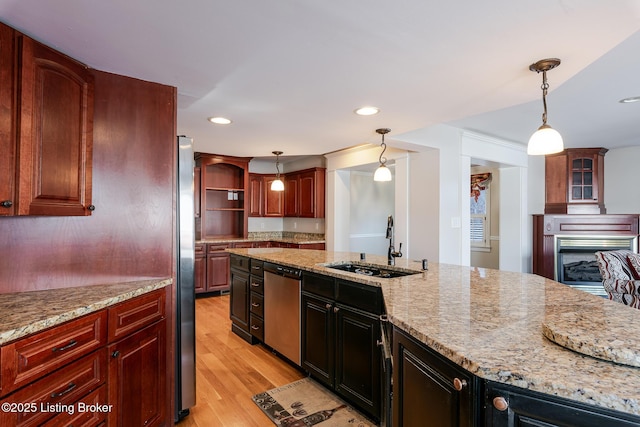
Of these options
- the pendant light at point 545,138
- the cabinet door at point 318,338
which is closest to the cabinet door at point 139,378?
the cabinet door at point 318,338

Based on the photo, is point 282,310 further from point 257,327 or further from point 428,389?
point 428,389

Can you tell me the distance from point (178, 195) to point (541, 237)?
516 cm

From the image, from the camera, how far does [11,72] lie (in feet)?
4.99

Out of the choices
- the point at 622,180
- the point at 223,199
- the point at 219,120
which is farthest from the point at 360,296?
the point at 622,180

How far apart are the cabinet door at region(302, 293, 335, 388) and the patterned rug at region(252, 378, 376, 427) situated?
4.3 inches

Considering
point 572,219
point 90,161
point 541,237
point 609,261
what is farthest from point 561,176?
point 90,161

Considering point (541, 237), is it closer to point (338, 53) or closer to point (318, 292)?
point (318, 292)

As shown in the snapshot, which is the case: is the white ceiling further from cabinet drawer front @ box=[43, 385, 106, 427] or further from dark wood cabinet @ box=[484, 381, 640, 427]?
cabinet drawer front @ box=[43, 385, 106, 427]

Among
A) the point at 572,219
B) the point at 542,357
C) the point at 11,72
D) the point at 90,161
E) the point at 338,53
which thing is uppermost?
the point at 338,53

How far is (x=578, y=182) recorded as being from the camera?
5285 millimetres

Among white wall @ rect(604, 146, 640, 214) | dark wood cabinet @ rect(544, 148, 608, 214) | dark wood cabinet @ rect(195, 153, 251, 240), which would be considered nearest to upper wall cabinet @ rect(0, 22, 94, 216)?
dark wood cabinet @ rect(195, 153, 251, 240)

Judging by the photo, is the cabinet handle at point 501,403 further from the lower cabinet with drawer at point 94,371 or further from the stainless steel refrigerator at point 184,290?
the stainless steel refrigerator at point 184,290

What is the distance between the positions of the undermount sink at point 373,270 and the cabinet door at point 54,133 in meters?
1.77

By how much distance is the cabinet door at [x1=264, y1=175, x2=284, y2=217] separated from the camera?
21.0 feet
